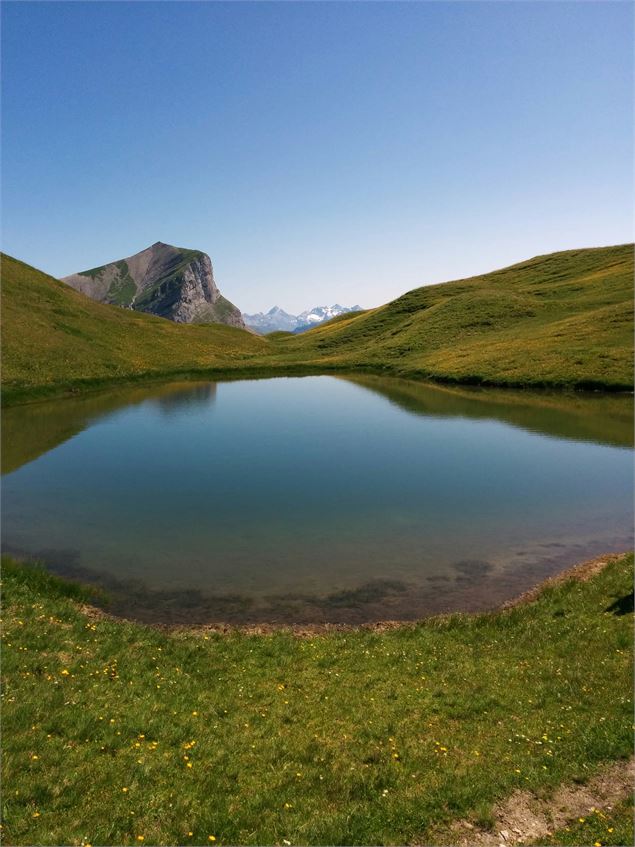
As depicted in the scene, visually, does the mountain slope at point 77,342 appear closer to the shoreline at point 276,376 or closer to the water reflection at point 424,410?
the shoreline at point 276,376

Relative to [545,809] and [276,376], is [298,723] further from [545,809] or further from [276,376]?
[276,376]

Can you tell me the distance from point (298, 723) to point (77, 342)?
109 meters

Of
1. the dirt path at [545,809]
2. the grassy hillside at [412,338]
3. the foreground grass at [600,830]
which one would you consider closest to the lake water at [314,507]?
the dirt path at [545,809]

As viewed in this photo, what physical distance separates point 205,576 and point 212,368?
100543mm

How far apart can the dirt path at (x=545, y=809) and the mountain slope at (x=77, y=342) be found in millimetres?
80842

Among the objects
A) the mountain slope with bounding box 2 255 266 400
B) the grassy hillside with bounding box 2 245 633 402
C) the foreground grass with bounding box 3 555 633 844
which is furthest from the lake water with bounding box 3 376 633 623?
the grassy hillside with bounding box 2 245 633 402

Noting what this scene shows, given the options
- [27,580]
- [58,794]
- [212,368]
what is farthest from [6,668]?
[212,368]

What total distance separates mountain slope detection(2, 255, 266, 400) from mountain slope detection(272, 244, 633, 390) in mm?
29315

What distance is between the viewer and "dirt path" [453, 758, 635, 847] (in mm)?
10430

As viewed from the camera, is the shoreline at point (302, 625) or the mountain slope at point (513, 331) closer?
the shoreline at point (302, 625)

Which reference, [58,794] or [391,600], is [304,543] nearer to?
[391,600]

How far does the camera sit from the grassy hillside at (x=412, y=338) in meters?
89.8

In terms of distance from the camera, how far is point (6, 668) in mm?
15531

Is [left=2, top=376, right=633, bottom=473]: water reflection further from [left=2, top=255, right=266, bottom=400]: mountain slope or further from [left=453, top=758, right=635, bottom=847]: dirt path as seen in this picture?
[left=453, top=758, right=635, bottom=847]: dirt path
